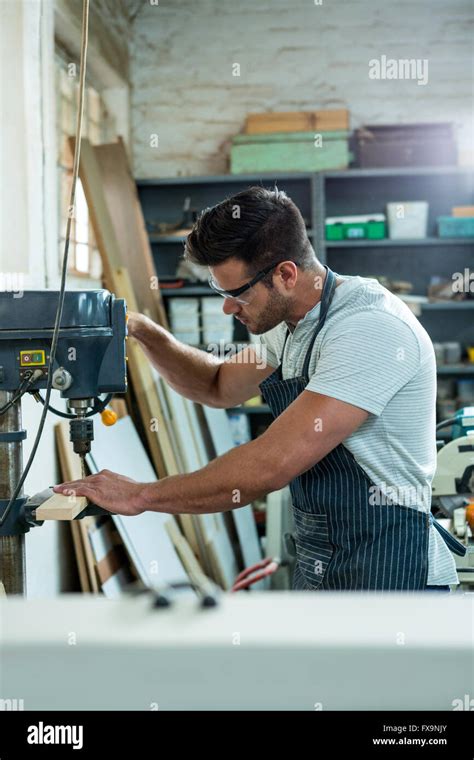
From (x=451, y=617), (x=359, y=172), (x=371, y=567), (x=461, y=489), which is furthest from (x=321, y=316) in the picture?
(x=359, y=172)

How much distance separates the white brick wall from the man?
128 inches

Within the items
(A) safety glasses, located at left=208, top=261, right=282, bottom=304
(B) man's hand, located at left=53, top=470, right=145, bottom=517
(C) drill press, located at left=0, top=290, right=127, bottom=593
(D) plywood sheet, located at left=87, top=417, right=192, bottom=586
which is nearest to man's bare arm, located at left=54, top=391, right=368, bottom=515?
(B) man's hand, located at left=53, top=470, right=145, bottom=517

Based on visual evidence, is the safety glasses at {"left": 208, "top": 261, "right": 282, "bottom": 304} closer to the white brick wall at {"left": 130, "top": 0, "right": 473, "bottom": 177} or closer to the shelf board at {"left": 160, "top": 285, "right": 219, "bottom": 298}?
the shelf board at {"left": 160, "top": 285, "right": 219, "bottom": 298}

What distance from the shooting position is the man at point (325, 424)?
1341 millimetres

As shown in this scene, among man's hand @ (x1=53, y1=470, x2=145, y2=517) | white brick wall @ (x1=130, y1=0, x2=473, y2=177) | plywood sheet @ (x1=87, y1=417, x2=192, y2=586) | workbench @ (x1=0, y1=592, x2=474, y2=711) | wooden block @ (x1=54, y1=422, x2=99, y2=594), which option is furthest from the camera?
white brick wall @ (x1=130, y1=0, x2=473, y2=177)

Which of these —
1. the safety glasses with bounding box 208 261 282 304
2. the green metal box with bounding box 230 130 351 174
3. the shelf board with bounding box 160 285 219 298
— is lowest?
the safety glasses with bounding box 208 261 282 304

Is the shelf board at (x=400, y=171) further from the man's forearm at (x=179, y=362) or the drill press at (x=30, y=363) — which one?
the drill press at (x=30, y=363)

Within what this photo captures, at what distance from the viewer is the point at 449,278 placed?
15.3ft

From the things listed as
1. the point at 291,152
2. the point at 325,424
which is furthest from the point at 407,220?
the point at 325,424

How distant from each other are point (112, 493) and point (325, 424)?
40cm

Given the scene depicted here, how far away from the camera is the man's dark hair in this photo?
5.18 ft

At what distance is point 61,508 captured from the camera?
3.96 ft

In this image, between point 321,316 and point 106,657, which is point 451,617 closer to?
point 106,657
